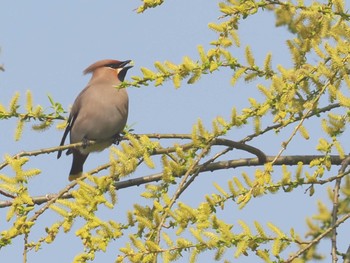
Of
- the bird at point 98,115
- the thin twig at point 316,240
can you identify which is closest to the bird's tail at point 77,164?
the bird at point 98,115

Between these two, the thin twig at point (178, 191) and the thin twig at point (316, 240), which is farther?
the thin twig at point (178, 191)

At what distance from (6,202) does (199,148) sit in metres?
1.24

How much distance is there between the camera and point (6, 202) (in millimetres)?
4496

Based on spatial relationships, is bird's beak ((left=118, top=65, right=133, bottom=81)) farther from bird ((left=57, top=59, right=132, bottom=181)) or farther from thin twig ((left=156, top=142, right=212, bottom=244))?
thin twig ((left=156, top=142, right=212, bottom=244))

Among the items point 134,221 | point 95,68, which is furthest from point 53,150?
point 95,68

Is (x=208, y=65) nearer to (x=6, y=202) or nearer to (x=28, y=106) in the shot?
(x=28, y=106)

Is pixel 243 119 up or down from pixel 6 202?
up

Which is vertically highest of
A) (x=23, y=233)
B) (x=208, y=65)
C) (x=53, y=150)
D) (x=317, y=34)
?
(x=317, y=34)

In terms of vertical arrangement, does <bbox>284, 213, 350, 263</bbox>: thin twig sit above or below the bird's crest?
below

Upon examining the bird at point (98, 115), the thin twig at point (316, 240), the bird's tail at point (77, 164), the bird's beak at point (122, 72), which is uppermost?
the bird's beak at point (122, 72)

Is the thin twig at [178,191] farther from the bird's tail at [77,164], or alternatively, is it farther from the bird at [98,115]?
the bird's tail at [77,164]

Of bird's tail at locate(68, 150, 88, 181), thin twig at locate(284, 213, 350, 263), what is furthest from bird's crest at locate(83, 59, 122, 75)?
thin twig at locate(284, 213, 350, 263)

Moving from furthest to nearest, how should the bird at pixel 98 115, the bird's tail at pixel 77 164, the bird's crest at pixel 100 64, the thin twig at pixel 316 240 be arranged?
1. the bird's crest at pixel 100 64
2. the bird's tail at pixel 77 164
3. the bird at pixel 98 115
4. the thin twig at pixel 316 240

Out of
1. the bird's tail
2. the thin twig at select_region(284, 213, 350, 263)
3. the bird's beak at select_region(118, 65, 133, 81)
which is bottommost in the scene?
the thin twig at select_region(284, 213, 350, 263)
